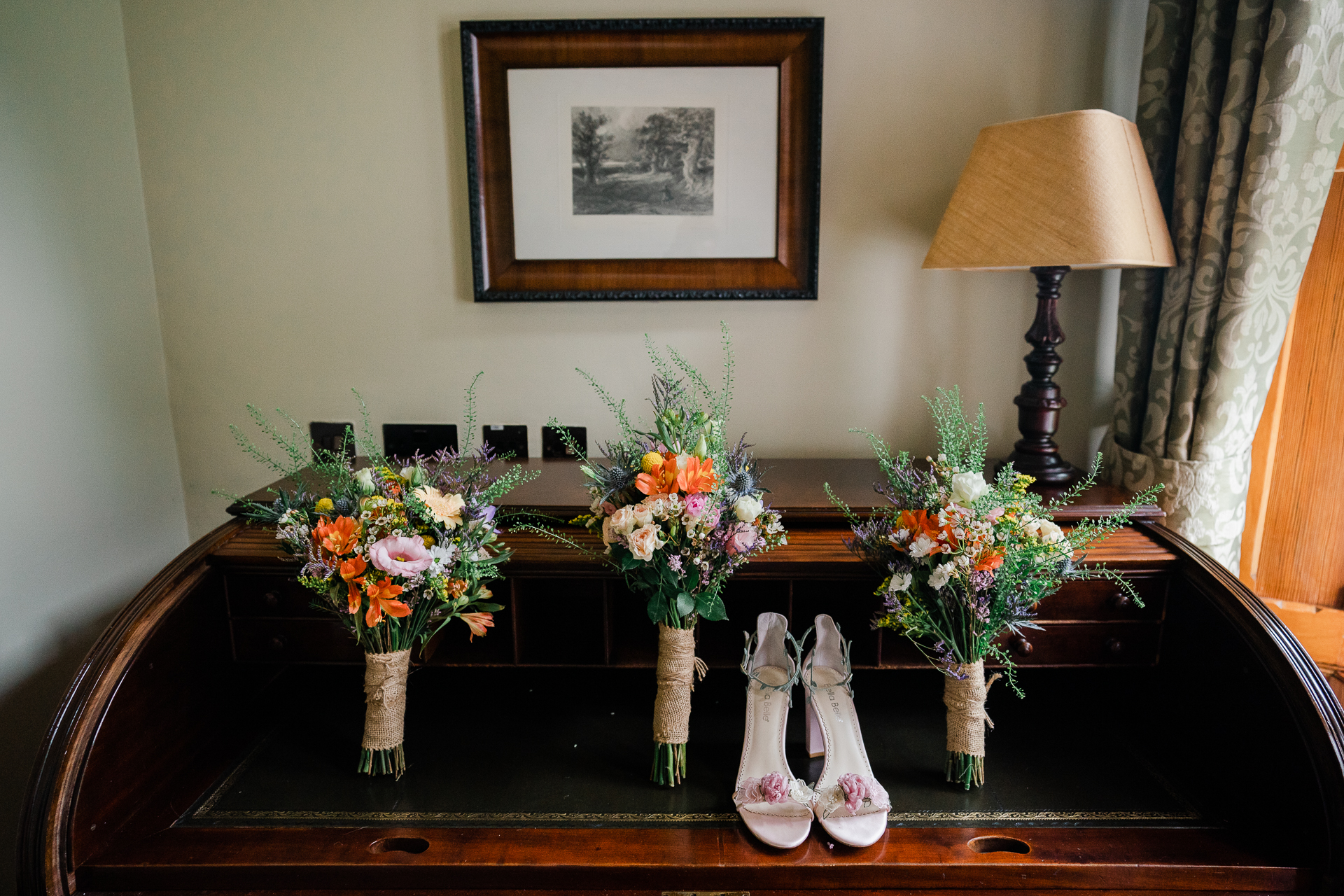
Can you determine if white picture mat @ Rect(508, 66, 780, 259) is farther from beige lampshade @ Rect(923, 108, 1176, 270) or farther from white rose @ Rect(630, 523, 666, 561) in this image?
white rose @ Rect(630, 523, 666, 561)

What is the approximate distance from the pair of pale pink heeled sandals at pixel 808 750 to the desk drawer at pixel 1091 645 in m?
0.31

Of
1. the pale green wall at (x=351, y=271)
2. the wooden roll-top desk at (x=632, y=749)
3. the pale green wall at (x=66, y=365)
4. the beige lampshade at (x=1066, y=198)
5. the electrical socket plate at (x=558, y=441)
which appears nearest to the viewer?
the wooden roll-top desk at (x=632, y=749)

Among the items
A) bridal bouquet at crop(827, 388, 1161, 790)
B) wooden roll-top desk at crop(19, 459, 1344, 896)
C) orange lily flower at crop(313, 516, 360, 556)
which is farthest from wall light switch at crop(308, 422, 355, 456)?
bridal bouquet at crop(827, 388, 1161, 790)

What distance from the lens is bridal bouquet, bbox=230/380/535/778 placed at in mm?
1128

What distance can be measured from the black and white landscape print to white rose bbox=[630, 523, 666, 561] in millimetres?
875

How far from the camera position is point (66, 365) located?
155cm

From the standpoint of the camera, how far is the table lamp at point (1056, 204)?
130 centimetres

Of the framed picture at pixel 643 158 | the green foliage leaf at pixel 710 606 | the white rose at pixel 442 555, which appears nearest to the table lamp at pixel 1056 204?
the framed picture at pixel 643 158

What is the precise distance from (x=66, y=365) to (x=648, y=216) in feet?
4.05

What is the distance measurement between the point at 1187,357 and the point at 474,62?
5.08ft

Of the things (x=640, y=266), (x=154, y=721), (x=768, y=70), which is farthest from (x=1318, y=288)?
(x=154, y=721)

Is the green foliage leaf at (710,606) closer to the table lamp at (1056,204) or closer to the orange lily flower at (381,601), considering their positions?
the orange lily flower at (381,601)

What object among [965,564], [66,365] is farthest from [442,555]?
[66,365]

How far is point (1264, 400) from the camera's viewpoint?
1457mm
